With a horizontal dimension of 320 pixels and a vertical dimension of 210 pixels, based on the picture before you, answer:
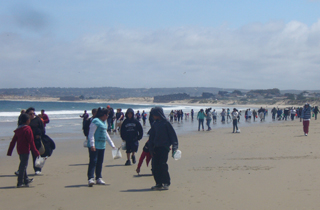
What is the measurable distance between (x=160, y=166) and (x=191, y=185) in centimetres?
75

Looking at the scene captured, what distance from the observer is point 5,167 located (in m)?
8.87

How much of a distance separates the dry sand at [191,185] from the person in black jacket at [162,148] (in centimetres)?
23

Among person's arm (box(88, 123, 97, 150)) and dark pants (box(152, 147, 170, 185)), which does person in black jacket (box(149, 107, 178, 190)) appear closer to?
dark pants (box(152, 147, 170, 185))

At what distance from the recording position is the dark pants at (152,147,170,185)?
6.10 metres

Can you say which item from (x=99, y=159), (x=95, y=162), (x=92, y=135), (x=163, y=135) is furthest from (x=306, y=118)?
(x=92, y=135)

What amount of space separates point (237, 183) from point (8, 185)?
4569 millimetres

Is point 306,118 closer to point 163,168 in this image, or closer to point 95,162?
point 163,168

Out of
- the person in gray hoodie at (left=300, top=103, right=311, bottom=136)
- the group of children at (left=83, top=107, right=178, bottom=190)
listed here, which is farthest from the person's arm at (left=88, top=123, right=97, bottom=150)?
the person in gray hoodie at (left=300, top=103, right=311, bottom=136)

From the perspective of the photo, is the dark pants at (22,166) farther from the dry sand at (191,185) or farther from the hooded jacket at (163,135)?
the hooded jacket at (163,135)

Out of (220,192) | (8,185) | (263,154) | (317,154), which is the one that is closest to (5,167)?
(8,185)

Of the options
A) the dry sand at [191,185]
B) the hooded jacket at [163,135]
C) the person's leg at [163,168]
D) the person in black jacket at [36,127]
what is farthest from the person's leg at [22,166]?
the person's leg at [163,168]

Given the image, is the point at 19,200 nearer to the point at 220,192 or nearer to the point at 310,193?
the point at 220,192

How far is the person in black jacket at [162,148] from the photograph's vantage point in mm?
6098

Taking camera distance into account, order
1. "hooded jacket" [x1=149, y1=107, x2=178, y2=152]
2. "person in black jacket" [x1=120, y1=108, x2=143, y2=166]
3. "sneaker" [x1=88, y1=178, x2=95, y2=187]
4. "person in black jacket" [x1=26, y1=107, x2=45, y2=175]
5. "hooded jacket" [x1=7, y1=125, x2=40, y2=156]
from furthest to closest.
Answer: "person in black jacket" [x1=120, y1=108, x2=143, y2=166]
"person in black jacket" [x1=26, y1=107, x2=45, y2=175]
"sneaker" [x1=88, y1=178, x2=95, y2=187]
"hooded jacket" [x1=7, y1=125, x2=40, y2=156]
"hooded jacket" [x1=149, y1=107, x2=178, y2=152]
